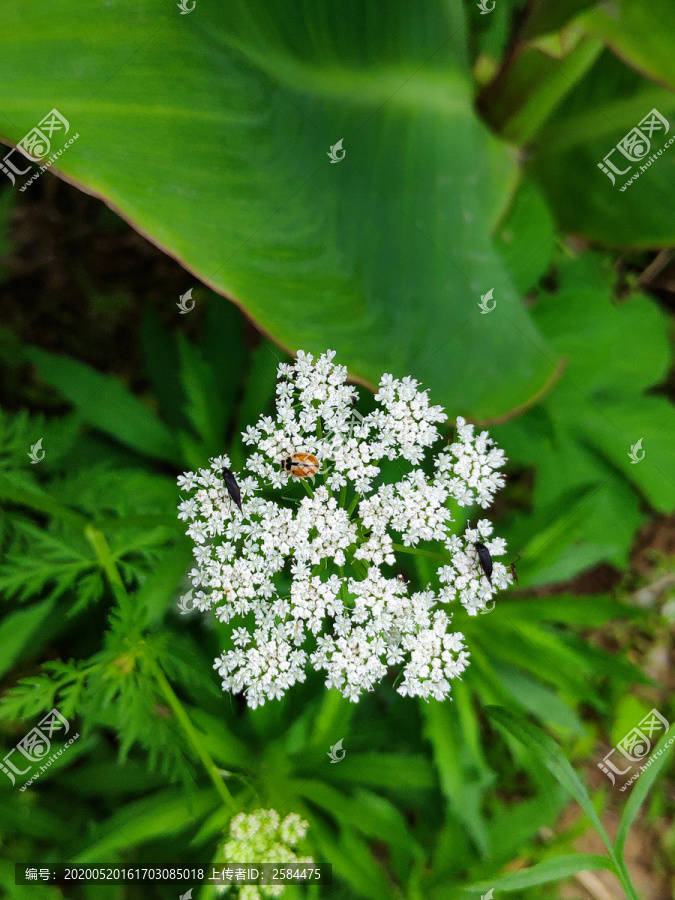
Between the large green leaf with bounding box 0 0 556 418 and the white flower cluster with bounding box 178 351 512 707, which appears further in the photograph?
the white flower cluster with bounding box 178 351 512 707

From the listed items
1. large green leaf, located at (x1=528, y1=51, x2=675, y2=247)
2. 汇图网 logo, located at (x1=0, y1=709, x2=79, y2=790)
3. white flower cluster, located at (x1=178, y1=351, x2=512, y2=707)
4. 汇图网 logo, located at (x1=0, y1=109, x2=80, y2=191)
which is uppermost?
large green leaf, located at (x1=528, y1=51, x2=675, y2=247)

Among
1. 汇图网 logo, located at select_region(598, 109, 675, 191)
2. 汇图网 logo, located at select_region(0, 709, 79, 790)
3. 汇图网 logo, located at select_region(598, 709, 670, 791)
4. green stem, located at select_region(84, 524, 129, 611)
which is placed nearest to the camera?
green stem, located at select_region(84, 524, 129, 611)

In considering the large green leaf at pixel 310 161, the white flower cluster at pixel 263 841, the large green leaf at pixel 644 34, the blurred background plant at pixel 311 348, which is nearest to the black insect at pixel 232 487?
the blurred background plant at pixel 311 348

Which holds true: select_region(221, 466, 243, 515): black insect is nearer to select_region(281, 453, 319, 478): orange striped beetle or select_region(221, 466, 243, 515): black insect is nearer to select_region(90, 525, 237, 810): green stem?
select_region(281, 453, 319, 478): orange striped beetle

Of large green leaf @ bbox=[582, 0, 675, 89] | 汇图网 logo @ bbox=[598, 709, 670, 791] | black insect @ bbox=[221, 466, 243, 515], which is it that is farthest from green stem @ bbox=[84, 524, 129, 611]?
汇图网 logo @ bbox=[598, 709, 670, 791]

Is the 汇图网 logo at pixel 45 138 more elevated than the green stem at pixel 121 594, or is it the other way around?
the 汇图网 logo at pixel 45 138

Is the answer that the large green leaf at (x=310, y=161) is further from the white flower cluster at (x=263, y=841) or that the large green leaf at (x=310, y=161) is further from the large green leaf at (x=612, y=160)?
the white flower cluster at (x=263, y=841)

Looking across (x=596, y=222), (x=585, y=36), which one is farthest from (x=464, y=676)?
(x=585, y=36)
